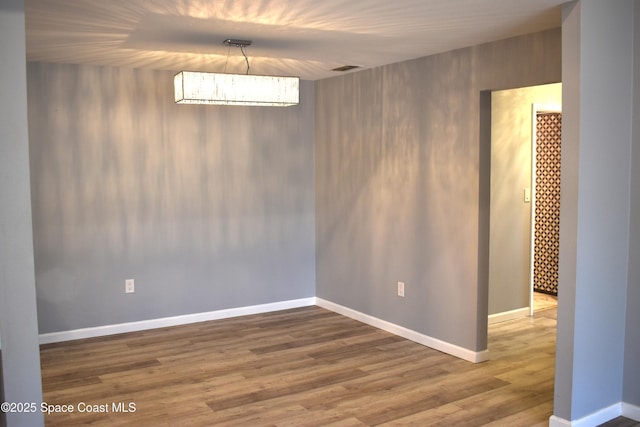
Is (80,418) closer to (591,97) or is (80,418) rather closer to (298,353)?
(298,353)

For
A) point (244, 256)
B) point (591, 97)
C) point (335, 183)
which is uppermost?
point (591, 97)

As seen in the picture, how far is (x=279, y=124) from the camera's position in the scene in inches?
229

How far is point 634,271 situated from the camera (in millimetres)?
3434

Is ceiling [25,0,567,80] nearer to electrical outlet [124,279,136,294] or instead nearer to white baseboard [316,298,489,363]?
electrical outlet [124,279,136,294]

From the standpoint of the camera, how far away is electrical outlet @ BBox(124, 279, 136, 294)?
16.9 feet

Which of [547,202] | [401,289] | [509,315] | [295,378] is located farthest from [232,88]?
[547,202]

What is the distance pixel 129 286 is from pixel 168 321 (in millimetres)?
486

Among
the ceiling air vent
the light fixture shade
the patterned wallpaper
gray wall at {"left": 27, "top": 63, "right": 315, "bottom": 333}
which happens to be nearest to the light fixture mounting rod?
the light fixture shade

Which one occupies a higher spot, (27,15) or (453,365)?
(27,15)

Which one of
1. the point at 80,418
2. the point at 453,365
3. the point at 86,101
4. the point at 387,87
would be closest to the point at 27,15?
the point at 86,101

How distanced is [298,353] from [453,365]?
119cm

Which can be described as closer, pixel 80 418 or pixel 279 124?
pixel 80 418

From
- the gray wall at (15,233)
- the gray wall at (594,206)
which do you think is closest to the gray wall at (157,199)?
Result: the gray wall at (15,233)

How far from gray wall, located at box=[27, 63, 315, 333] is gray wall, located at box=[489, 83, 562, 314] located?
72.2 inches
